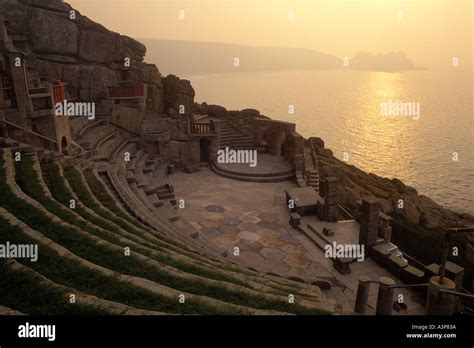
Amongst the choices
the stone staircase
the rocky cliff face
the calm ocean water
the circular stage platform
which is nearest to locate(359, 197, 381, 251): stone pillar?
the circular stage platform

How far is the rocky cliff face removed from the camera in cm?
3768

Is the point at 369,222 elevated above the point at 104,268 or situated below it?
below

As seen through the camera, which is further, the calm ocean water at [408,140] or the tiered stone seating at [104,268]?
the calm ocean water at [408,140]

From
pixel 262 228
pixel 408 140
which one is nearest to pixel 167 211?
pixel 262 228

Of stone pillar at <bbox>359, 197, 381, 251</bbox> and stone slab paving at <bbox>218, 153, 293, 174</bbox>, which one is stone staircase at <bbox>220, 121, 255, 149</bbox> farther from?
stone pillar at <bbox>359, 197, 381, 251</bbox>

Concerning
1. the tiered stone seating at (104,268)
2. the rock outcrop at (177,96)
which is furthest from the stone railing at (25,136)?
the rock outcrop at (177,96)

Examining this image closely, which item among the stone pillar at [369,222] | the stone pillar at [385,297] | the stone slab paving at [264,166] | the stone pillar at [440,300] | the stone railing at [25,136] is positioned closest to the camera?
the stone pillar at [440,300]

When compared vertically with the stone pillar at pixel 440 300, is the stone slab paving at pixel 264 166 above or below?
above

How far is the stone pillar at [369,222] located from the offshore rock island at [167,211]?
8 centimetres

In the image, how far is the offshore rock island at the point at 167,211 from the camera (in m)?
7.37

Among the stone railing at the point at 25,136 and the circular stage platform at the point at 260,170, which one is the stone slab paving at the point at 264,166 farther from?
the stone railing at the point at 25,136

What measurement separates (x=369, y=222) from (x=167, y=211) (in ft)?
33.3

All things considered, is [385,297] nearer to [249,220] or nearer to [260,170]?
[249,220]

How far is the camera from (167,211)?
17.2 m
